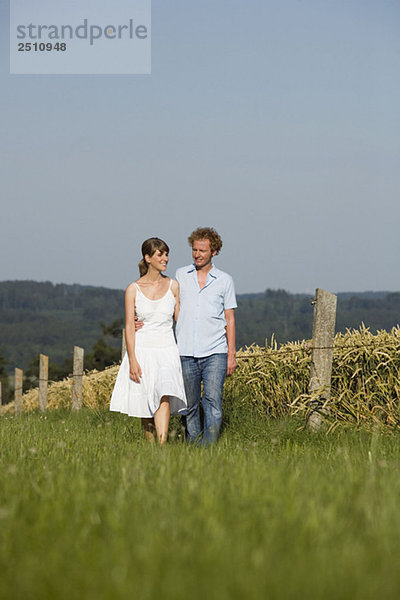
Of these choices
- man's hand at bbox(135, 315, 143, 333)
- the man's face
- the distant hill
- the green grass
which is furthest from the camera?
the distant hill

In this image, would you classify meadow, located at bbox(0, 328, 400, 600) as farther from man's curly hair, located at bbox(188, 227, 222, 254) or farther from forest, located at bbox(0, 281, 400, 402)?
forest, located at bbox(0, 281, 400, 402)

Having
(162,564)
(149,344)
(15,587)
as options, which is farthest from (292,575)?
(149,344)

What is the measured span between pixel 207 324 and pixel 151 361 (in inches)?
28.5

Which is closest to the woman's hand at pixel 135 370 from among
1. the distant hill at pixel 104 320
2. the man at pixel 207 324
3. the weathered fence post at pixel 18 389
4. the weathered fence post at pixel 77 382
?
the man at pixel 207 324

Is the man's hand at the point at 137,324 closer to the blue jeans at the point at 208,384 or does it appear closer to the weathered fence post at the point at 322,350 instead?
the blue jeans at the point at 208,384

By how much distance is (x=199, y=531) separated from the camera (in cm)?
279

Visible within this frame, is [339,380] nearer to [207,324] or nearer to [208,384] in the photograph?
[208,384]

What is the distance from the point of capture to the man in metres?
7.38

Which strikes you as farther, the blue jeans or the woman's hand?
the blue jeans

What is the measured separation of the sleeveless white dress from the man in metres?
0.23

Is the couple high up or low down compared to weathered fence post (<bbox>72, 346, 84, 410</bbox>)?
up

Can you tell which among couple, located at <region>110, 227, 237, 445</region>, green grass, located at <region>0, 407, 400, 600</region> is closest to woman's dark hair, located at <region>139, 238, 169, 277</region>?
couple, located at <region>110, 227, 237, 445</region>

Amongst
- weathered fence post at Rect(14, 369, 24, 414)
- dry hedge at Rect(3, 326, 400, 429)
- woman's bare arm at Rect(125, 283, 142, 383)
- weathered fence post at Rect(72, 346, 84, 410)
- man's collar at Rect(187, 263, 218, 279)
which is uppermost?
man's collar at Rect(187, 263, 218, 279)

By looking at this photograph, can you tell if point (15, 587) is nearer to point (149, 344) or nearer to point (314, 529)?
point (314, 529)
